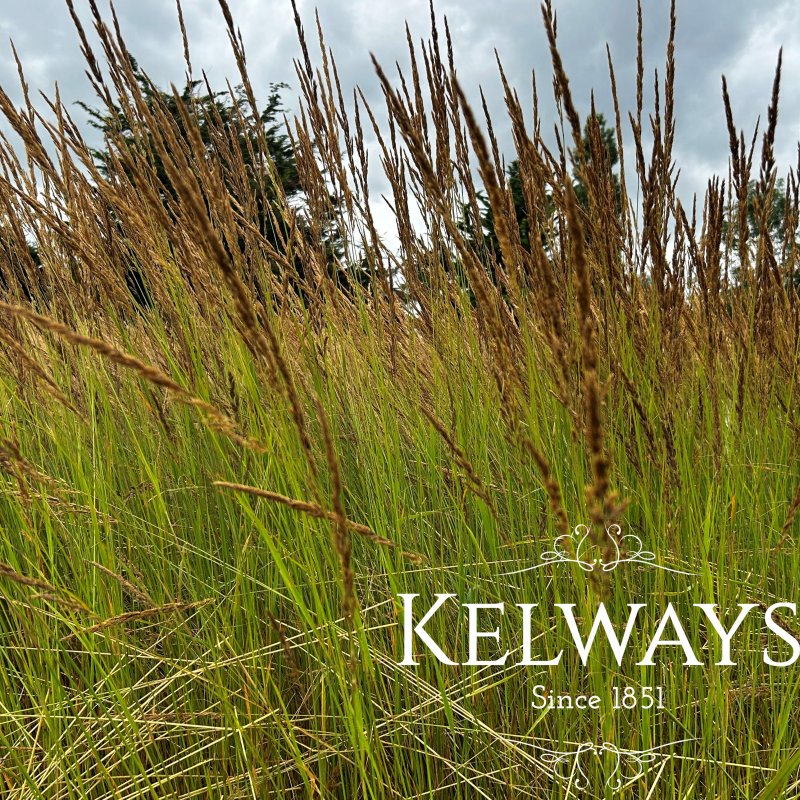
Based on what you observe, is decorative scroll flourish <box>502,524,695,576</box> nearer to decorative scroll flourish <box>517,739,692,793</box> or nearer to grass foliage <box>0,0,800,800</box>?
grass foliage <box>0,0,800,800</box>

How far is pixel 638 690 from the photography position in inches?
→ 42.9

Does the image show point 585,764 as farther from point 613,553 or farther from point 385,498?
point 385,498

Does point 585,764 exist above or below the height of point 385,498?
below

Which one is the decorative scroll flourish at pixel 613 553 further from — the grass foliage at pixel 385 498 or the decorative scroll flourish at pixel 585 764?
the decorative scroll flourish at pixel 585 764

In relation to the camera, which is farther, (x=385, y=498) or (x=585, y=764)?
(x=385, y=498)

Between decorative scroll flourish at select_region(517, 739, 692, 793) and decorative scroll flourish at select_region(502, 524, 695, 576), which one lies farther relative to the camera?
decorative scroll flourish at select_region(502, 524, 695, 576)

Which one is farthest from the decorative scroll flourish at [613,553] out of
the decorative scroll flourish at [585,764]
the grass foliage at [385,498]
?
the decorative scroll flourish at [585,764]

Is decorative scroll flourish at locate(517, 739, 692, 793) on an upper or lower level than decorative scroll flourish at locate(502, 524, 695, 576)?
lower

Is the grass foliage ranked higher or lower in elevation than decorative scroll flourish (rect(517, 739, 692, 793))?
higher

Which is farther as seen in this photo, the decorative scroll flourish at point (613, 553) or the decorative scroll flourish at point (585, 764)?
the decorative scroll flourish at point (613, 553)

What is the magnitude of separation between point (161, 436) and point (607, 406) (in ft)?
3.57

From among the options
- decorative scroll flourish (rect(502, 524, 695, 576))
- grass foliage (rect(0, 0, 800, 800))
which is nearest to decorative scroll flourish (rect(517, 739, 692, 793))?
grass foliage (rect(0, 0, 800, 800))

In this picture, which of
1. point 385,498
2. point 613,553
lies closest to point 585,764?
point 613,553

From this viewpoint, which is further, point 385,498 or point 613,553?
point 385,498
